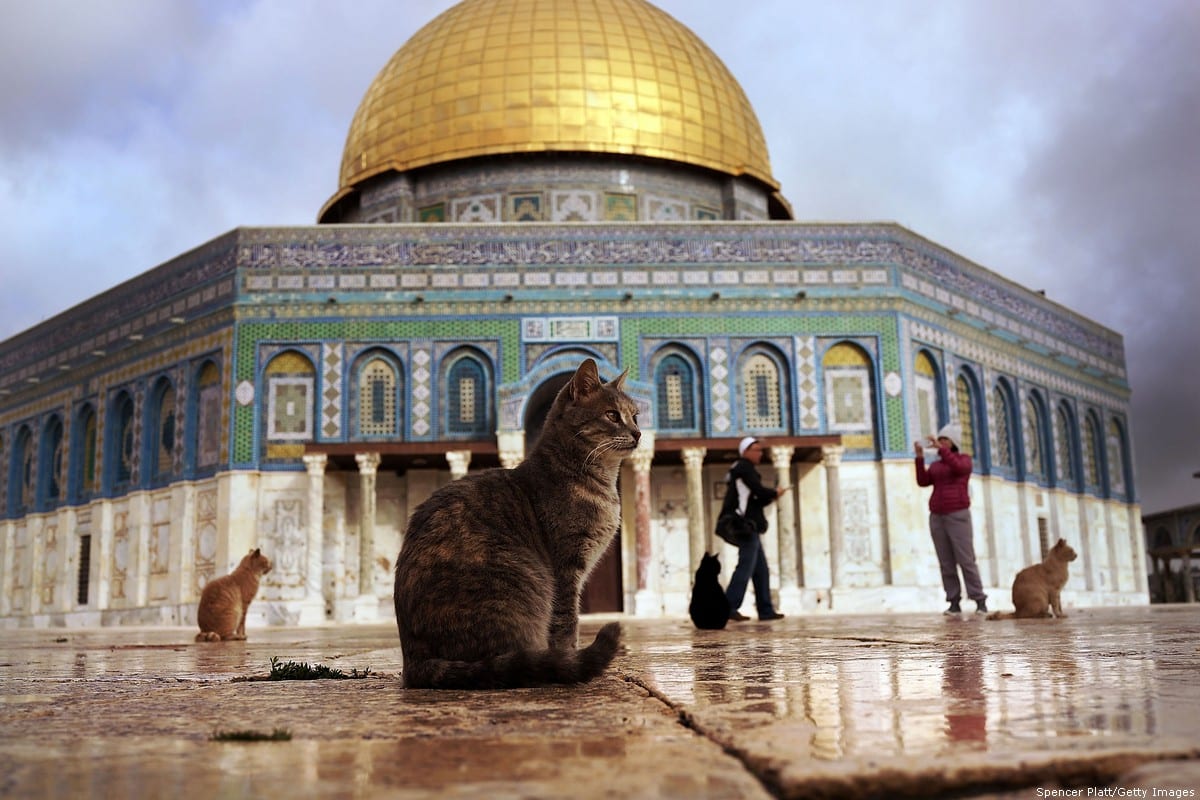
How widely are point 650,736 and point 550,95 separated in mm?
21906

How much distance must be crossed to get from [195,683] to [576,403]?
145 cm

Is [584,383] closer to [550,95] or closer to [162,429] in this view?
[162,429]

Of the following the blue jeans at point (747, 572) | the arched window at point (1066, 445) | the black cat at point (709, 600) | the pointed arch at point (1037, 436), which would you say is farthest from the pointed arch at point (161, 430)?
the arched window at point (1066, 445)

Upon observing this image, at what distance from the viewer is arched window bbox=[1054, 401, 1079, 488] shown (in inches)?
975

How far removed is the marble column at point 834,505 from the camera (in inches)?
744

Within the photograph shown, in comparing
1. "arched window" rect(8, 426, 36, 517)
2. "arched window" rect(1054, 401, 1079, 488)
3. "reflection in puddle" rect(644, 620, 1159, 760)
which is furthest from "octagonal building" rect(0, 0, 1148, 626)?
"reflection in puddle" rect(644, 620, 1159, 760)

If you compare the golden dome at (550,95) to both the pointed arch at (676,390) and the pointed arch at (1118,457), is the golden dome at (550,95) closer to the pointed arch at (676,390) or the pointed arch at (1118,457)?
the pointed arch at (676,390)

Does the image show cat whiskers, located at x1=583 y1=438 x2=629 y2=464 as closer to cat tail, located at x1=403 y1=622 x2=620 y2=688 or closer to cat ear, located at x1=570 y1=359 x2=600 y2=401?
cat ear, located at x1=570 y1=359 x2=600 y2=401

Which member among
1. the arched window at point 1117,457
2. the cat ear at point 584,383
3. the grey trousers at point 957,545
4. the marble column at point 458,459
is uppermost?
the arched window at point 1117,457

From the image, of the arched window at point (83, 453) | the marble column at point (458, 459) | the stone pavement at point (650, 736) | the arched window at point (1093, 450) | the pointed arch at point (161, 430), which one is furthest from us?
the arched window at point (1093, 450)

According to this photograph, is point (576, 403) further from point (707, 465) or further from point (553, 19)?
point (553, 19)

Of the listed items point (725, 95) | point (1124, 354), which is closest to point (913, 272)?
point (725, 95)

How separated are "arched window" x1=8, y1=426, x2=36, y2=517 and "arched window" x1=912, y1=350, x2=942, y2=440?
17.7 meters

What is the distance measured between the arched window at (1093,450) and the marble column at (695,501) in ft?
38.9
